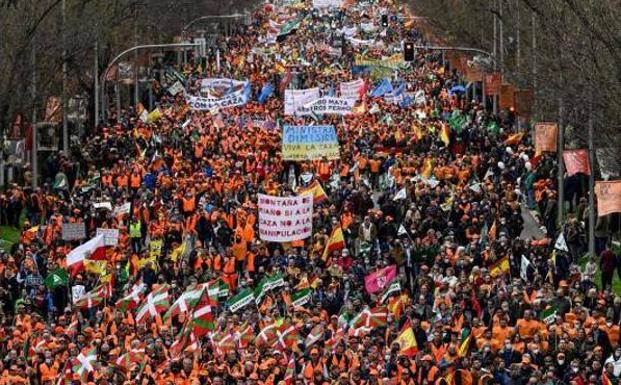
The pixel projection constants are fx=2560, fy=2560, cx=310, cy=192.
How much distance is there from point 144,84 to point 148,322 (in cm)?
5283

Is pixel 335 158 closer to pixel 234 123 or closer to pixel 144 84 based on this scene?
pixel 234 123

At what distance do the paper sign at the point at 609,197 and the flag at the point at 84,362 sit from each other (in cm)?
1145

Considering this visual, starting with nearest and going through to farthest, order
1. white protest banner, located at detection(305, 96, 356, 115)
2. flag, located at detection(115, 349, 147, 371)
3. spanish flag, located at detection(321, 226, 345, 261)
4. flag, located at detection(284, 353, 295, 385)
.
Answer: flag, located at detection(284, 353, 295, 385), flag, located at detection(115, 349, 147, 371), spanish flag, located at detection(321, 226, 345, 261), white protest banner, located at detection(305, 96, 356, 115)

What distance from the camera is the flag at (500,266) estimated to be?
43.7 metres

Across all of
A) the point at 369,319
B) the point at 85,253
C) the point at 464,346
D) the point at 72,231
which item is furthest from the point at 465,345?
the point at 72,231

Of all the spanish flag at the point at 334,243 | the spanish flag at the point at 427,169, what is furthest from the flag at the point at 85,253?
the spanish flag at the point at 427,169

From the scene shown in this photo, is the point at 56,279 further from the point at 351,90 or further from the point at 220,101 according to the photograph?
the point at 351,90

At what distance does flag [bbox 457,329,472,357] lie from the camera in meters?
37.3

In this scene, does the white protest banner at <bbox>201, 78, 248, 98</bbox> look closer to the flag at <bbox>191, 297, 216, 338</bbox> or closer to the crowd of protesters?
the crowd of protesters

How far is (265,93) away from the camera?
268 ft

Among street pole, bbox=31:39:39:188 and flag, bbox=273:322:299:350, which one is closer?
flag, bbox=273:322:299:350

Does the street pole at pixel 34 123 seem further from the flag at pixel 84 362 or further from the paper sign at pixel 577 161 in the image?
the flag at pixel 84 362

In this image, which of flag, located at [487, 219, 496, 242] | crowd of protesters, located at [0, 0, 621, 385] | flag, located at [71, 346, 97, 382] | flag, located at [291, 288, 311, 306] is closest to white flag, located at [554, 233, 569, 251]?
crowd of protesters, located at [0, 0, 621, 385]

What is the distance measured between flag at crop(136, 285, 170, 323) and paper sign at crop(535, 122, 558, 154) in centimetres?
1699
